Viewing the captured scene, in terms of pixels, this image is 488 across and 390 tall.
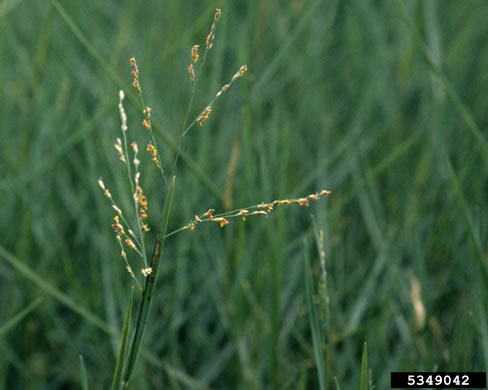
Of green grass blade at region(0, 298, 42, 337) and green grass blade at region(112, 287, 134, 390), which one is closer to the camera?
green grass blade at region(112, 287, 134, 390)

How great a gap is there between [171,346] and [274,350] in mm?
228

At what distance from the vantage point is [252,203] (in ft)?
3.52

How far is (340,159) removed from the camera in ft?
5.24

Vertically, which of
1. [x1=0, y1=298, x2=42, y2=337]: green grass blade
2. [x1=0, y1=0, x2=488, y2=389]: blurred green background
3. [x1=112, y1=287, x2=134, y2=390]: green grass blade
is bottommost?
[x1=112, y1=287, x2=134, y2=390]: green grass blade

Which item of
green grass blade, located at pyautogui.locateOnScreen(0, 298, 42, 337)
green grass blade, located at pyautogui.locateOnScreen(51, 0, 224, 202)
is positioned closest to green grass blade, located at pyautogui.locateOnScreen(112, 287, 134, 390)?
green grass blade, located at pyautogui.locateOnScreen(0, 298, 42, 337)

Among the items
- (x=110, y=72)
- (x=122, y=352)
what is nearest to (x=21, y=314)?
(x=122, y=352)

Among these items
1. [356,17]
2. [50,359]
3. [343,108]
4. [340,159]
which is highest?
[356,17]

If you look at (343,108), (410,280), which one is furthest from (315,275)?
(343,108)

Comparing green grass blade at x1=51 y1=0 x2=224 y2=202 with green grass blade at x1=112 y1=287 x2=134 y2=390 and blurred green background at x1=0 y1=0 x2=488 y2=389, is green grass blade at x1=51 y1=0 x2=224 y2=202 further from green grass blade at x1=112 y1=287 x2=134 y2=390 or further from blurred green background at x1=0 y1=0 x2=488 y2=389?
green grass blade at x1=112 y1=287 x2=134 y2=390

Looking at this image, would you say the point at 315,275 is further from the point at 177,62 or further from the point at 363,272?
the point at 177,62

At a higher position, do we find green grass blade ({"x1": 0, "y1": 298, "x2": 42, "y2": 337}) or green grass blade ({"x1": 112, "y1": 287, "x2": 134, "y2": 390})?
green grass blade ({"x1": 0, "y1": 298, "x2": 42, "y2": 337})

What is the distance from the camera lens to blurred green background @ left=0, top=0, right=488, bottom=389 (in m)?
1.03

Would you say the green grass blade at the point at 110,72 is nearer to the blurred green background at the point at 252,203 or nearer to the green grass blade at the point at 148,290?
the blurred green background at the point at 252,203

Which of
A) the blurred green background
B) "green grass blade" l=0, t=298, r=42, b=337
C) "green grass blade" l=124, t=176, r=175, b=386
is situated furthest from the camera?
the blurred green background
